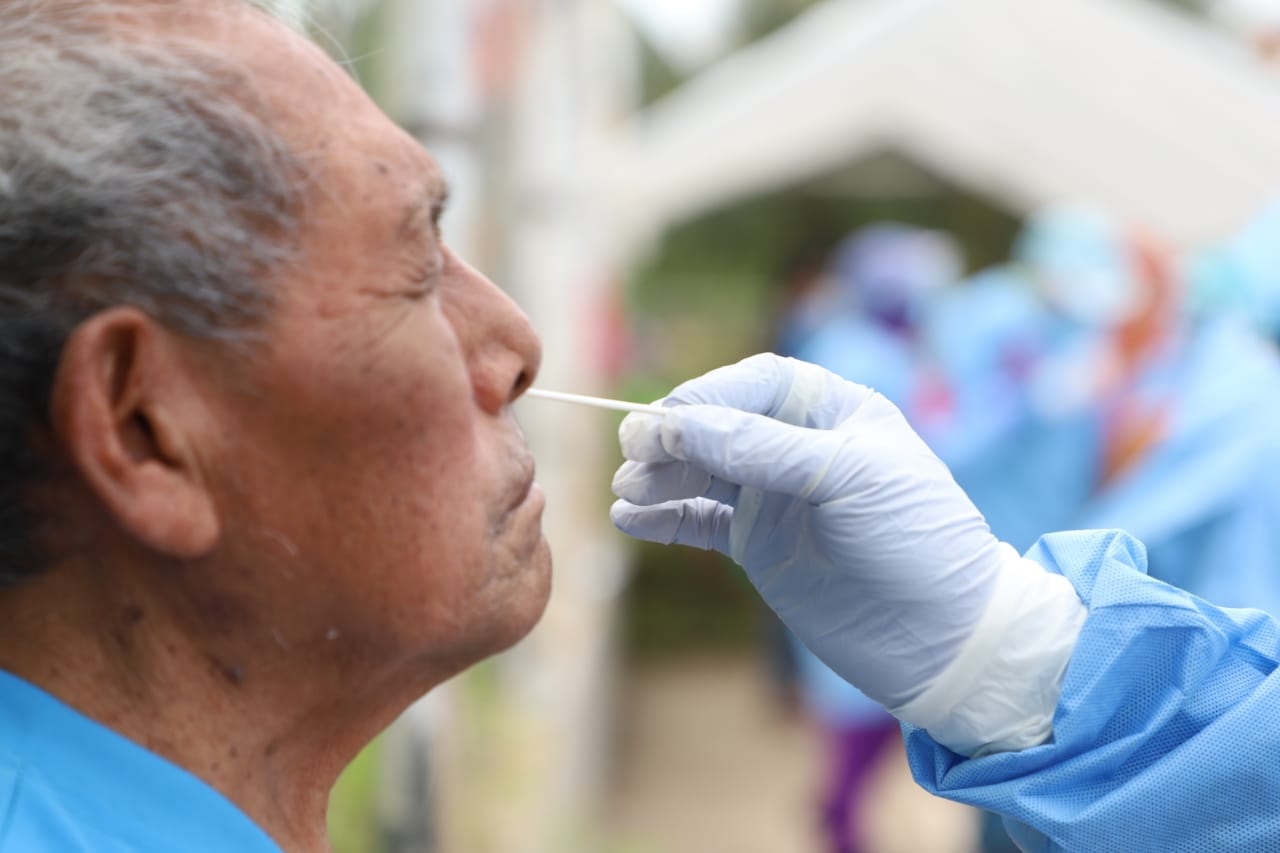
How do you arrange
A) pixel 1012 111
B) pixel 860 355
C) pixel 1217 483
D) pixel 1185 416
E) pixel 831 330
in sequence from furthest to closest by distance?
pixel 831 330 → pixel 1012 111 → pixel 860 355 → pixel 1185 416 → pixel 1217 483

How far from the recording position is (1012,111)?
6.81 m

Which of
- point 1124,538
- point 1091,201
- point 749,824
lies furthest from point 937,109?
point 1124,538

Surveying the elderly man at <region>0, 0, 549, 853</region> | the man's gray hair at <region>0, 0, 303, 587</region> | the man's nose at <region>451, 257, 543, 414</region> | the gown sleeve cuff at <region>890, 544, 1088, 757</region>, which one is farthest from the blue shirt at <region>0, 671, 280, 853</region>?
the gown sleeve cuff at <region>890, 544, 1088, 757</region>

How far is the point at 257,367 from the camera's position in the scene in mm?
1039

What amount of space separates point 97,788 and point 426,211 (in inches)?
20.8

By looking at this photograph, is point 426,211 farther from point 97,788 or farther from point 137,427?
point 97,788

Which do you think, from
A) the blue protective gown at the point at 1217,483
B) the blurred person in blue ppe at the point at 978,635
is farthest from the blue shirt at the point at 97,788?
the blue protective gown at the point at 1217,483

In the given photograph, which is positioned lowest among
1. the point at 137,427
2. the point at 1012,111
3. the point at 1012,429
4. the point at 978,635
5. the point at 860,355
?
the point at 860,355

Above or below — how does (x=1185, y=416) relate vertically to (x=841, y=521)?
below

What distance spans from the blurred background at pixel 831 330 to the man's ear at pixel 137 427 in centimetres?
43

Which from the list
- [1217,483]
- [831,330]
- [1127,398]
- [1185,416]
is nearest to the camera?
[1217,483]

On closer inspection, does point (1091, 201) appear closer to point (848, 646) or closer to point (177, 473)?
point (848, 646)

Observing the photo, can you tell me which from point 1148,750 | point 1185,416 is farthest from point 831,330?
point 1148,750

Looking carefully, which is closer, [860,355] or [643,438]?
[643,438]
